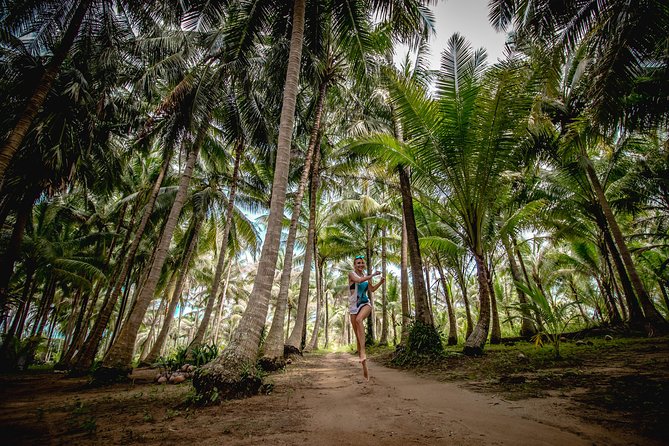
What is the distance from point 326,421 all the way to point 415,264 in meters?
6.19

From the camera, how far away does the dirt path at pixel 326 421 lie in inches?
83.0

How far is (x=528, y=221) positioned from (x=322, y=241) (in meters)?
11.8

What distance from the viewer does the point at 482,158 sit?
6.73m

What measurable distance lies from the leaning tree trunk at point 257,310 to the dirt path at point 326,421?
30 centimetres

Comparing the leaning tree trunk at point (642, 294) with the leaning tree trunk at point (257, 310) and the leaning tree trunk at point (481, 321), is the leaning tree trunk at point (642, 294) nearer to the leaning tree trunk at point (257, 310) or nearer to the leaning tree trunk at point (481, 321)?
the leaning tree trunk at point (481, 321)

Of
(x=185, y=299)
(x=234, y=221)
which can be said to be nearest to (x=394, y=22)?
(x=234, y=221)

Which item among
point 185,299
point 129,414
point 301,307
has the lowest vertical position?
point 129,414

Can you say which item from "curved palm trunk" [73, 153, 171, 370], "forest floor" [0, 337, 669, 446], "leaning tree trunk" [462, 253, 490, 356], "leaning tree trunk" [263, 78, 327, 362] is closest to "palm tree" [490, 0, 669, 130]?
"leaning tree trunk" [462, 253, 490, 356]

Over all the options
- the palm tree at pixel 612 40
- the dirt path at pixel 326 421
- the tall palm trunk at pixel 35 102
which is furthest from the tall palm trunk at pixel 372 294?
the tall palm trunk at pixel 35 102

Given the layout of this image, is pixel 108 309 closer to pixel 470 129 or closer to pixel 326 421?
pixel 326 421

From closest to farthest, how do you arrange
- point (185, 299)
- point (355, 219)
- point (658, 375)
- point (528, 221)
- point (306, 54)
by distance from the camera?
point (658, 375)
point (306, 54)
point (528, 221)
point (355, 219)
point (185, 299)

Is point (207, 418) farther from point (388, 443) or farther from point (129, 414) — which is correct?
point (388, 443)

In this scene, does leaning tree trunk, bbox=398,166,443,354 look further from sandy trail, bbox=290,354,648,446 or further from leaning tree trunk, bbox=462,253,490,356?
sandy trail, bbox=290,354,648,446

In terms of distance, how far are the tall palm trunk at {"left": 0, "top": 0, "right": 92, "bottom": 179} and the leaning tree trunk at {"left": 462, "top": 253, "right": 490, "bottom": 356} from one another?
34.5 feet
